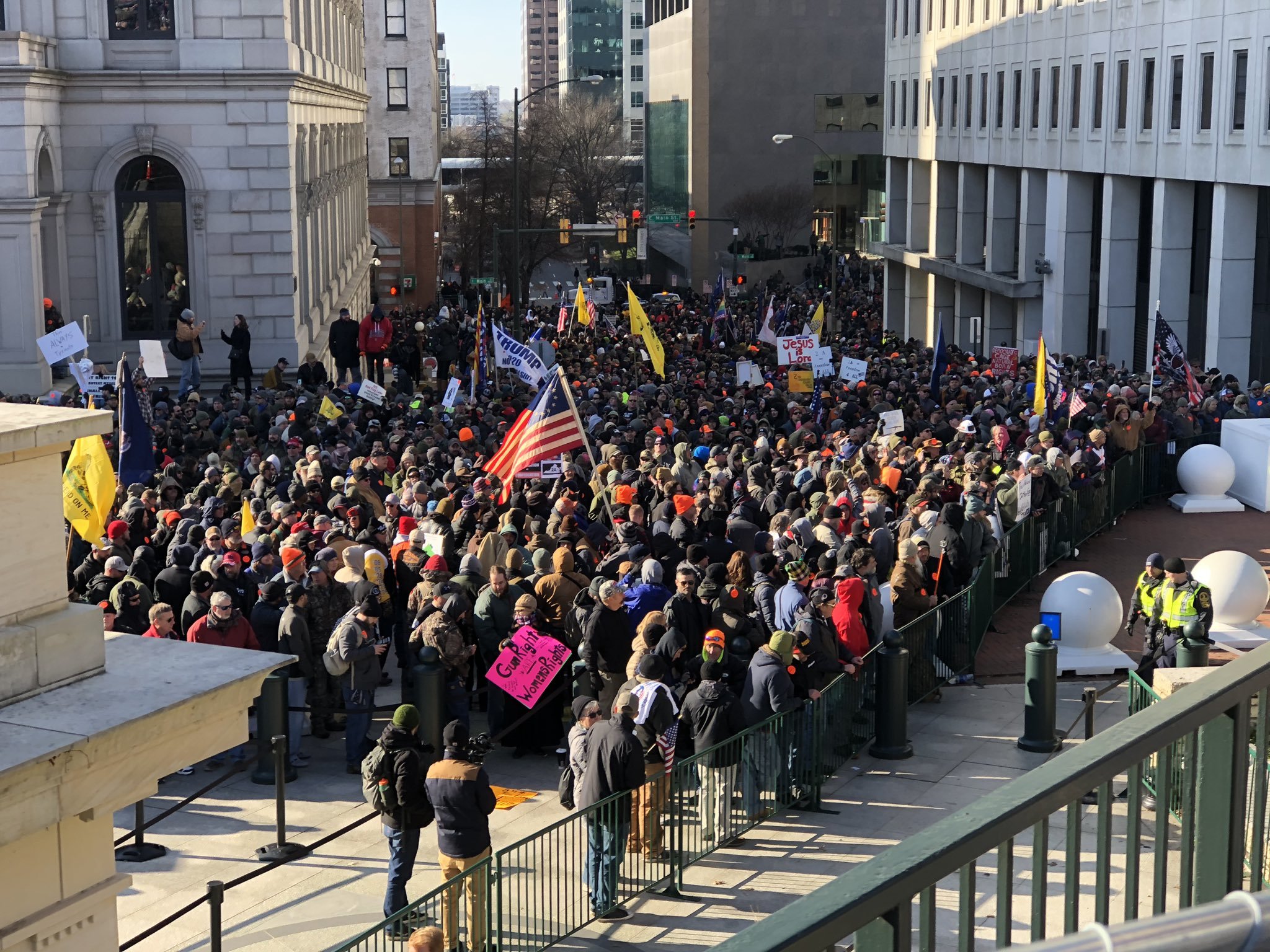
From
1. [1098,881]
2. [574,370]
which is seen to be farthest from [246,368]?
[1098,881]

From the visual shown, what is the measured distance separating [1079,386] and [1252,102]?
11.2 m

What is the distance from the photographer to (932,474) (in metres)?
20.1

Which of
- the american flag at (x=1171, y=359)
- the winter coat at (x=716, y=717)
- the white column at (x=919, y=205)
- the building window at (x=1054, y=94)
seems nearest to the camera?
the winter coat at (x=716, y=717)

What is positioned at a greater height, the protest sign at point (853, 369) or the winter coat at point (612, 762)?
the protest sign at point (853, 369)

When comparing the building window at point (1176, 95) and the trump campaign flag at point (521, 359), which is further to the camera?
the building window at point (1176, 95)

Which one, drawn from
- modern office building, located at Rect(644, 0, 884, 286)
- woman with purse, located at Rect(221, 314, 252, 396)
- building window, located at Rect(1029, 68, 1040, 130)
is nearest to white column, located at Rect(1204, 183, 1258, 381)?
building window, located at Rect(1029, 68, 1040, 130)

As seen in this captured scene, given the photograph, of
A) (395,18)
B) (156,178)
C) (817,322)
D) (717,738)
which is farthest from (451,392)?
(395,18)

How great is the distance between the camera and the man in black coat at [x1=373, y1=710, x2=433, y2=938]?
11.1 meters

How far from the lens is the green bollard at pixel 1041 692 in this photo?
1522 centimetres

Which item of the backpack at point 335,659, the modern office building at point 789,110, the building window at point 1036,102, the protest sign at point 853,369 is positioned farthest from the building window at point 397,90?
the backpack at point 335,659

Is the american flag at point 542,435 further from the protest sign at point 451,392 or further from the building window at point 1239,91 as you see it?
the building window at point 1239,91

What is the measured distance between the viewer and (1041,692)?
50.1ft

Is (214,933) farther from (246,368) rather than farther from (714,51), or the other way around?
(714,51)

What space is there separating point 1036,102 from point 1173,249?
1223 centimetres
